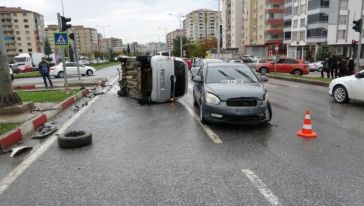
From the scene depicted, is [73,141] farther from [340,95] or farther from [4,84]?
[340,95]

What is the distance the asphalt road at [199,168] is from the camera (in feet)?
13.0

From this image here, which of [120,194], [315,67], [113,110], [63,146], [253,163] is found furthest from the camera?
[315,67]

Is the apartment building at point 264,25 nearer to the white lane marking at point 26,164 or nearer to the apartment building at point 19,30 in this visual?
the white lane marking at point 26,164

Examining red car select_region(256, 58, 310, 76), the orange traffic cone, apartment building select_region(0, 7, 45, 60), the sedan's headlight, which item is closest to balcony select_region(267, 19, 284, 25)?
red car select_region(256, 58, 310, 76)

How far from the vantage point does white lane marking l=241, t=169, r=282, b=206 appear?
384 cm

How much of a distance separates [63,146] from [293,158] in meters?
4.38

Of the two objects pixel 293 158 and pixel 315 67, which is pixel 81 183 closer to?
pixel 293 158

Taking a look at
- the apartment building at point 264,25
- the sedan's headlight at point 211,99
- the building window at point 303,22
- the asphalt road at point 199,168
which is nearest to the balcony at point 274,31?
the apartment building at point 264,25

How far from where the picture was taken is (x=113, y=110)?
10750mm

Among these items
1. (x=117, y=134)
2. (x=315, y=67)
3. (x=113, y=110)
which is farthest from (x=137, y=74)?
(x=315, y=67)

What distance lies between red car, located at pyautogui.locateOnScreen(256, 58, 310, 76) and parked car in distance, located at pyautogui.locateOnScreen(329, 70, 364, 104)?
16889 millimetres

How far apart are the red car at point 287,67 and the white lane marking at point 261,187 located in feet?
83.6

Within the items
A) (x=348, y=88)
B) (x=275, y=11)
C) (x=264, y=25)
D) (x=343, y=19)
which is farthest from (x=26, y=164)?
(x=264, y=25)

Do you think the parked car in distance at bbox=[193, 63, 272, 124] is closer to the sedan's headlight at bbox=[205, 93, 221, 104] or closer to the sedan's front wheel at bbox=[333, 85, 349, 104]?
the sedan's headlight at bbox=[205, 93, 221, 104]
